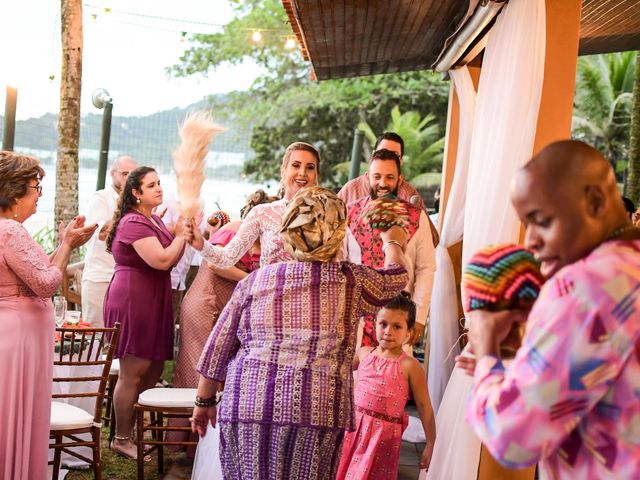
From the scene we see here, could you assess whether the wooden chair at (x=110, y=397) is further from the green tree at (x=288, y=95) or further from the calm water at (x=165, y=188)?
the green tree at (x=288, y=95)

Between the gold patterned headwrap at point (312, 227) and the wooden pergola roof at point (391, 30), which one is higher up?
the wooden pergola roof at point (391, 30)

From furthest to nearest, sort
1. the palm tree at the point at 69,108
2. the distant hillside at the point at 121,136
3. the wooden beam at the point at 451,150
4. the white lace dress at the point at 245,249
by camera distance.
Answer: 1. the distant hillside at the point at 121,136
2. the palm tree at the point at 69,108
3. the wooden beam at the point at 451,150
4. the white lace dress at the point at 245,249

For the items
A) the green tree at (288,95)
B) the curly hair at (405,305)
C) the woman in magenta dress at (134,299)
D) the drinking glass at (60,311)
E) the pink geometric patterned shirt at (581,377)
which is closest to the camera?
the pink geometric patterned shirt at (581,377)

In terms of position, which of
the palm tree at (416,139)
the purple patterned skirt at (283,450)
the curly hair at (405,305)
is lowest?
the purple patterned skirt at (283,450)

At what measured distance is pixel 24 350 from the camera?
14.7 feet

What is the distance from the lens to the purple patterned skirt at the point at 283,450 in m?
3.15

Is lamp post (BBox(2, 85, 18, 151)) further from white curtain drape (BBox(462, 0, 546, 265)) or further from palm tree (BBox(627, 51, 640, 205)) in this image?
palm tree (BBox(627, 51, 640, 205))

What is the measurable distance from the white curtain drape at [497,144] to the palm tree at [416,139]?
69.2 ft

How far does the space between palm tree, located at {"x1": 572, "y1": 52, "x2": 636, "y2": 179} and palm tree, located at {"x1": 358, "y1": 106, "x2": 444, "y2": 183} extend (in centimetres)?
442

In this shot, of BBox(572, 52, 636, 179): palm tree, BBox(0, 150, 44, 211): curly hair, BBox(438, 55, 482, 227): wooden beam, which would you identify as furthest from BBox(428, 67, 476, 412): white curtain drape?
BBox(572, 52, 636, 179): palm tree

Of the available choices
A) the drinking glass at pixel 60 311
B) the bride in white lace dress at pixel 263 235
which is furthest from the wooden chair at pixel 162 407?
the drinking glass at pixel 60 311

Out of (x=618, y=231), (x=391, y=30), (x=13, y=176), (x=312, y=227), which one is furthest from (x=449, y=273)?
(x=618, y=231)

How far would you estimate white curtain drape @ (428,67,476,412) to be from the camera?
637 cm

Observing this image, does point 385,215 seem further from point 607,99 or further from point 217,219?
point 607,99
